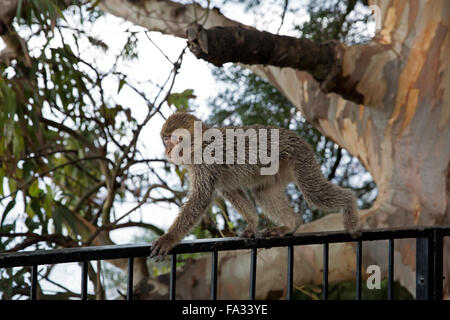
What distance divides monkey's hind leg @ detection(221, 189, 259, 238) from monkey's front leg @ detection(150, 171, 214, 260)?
16 cm

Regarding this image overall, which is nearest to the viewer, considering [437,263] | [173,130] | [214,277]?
[214,277]

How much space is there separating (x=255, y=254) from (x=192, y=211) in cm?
51

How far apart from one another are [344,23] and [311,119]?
3.44 ft

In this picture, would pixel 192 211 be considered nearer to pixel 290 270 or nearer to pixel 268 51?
pixel 290 270

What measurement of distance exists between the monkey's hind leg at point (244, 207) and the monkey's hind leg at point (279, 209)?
10 cm

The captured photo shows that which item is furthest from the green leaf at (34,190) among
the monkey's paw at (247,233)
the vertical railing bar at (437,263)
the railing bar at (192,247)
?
the vertical railing bar at (437,263)

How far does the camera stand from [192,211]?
168 centimetres

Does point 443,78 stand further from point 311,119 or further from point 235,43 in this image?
point 235,43

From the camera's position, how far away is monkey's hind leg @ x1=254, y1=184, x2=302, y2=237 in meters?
1.96

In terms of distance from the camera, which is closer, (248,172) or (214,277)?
(214,277)

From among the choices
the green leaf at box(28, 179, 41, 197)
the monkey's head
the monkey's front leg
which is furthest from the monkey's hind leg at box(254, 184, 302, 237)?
the green leaf at box(28, 179, 41, 197)

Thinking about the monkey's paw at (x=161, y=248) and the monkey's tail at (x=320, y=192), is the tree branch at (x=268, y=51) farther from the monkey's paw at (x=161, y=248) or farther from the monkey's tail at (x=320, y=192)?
the monkey's paw at (x=161, y=248)

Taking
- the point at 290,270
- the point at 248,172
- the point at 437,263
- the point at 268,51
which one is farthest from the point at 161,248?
the point at 268,51
